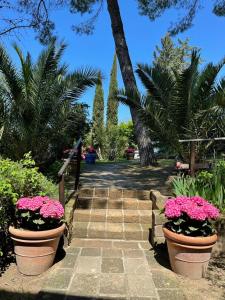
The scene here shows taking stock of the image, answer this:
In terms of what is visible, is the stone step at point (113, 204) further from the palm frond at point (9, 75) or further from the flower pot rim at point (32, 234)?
the palm frond at point (9, 75)

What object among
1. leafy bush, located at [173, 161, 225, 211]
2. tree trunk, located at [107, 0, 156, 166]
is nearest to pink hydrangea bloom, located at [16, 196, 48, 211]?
leafy bush, located at [173, 161, 225, 211]

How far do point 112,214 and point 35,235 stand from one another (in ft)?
5.96

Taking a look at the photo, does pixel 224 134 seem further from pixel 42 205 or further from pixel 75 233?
pixel 42 205

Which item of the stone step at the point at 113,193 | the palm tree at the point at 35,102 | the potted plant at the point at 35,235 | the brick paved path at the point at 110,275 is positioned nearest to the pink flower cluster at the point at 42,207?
the potted plant at the point at 35,235

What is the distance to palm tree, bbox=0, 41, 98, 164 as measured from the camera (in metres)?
6.86

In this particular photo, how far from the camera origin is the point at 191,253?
367cm

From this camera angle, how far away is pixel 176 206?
3793 millimetres

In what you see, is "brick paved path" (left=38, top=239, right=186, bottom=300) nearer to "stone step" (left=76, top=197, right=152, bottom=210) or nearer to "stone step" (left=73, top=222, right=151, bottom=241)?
"stone step" (left=73, top=222, right=151, bottom=241)

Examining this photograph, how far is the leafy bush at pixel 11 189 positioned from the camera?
383 cm

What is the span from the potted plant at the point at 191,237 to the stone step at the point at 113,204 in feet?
5.59

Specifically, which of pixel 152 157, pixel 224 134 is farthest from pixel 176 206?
pixel 152 157

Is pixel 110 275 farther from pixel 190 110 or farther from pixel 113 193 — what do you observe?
pixel 190 110

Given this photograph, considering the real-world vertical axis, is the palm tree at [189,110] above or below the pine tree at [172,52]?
below

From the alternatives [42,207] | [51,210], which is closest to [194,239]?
[51,210]
